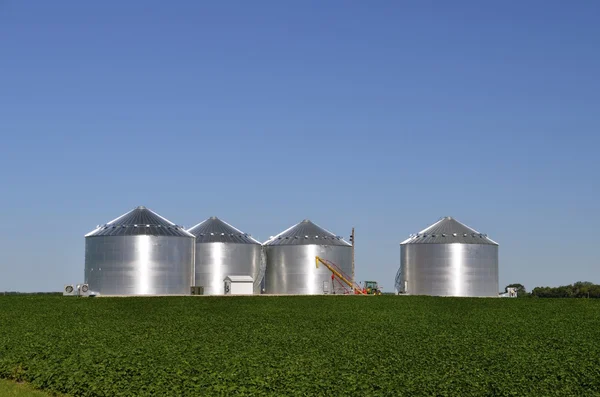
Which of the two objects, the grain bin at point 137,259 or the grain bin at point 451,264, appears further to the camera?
the grain bin at point 451,264

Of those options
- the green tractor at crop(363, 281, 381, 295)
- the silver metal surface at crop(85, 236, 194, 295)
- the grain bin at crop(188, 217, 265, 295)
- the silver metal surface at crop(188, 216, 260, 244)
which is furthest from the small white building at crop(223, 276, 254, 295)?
the green tractor at crop(363, 281, 381, 295)

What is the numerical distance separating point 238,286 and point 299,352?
65.6 metres

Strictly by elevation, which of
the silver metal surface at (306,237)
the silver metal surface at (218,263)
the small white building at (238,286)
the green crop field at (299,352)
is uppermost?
the silver metal surface at (306,237)

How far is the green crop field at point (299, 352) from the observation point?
28516mm

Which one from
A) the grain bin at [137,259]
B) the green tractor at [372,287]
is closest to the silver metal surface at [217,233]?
the grain bin at [137,259]

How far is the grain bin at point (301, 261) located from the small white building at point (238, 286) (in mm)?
5958

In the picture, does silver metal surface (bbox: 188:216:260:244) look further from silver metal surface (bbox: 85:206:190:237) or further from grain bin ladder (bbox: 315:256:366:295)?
grain bin ladder (bbox: 315:256:366:295)

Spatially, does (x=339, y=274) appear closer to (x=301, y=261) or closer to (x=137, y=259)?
(x=301, y=261)

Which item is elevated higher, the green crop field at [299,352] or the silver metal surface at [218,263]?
the silver metal surface at [218,263]

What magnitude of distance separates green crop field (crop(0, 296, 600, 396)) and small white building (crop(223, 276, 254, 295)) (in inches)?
1203

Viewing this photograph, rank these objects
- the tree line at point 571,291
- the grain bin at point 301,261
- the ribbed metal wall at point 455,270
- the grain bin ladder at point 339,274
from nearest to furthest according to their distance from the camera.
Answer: the ribbed metal wall at point 455,270, the grain bin at point 301,261, the grain bin ladder at point 339,274, the tree line at point 571,291

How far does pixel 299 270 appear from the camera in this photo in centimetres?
10775

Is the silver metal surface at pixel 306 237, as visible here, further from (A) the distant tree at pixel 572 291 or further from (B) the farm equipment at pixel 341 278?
(A) the distant tree at pixel 572 291

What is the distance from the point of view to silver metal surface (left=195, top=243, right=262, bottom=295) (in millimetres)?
103375
